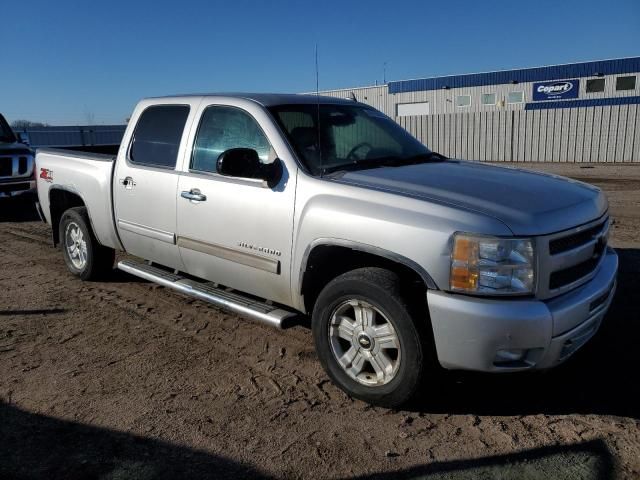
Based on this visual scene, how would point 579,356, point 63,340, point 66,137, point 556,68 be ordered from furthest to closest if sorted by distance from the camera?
point 556,68 → point 66,137 → point 63,340 → point 579,356

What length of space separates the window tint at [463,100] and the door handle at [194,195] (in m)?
30.2

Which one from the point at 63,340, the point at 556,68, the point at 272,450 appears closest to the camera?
the point at 272,450

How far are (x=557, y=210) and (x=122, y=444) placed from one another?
275 centimetres

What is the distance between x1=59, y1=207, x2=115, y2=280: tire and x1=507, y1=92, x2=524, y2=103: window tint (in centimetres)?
2896

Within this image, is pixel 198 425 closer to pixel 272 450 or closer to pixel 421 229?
pixel 272 450

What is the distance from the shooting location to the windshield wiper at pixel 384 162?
3939mm

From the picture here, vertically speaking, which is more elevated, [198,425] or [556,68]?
[556,68]

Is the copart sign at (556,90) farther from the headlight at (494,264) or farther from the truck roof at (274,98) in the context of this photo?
the headlight at (494,264)

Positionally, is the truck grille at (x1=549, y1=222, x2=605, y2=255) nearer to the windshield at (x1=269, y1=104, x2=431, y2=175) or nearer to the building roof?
the windshield at (x1=269, y1=104, x2=431, y2=175)

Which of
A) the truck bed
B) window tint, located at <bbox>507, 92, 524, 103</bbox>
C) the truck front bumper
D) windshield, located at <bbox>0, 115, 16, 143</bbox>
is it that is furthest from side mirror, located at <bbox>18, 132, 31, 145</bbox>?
window tint, located at <bbox>507, 92, 524, 103</bbox>

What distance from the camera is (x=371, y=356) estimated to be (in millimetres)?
3420

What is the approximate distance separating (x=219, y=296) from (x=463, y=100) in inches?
1206

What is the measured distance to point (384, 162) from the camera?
4203 millimetres

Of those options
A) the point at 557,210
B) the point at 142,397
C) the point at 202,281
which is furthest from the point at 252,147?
the point at 557,210
